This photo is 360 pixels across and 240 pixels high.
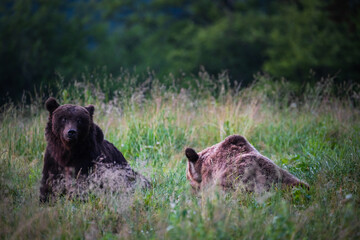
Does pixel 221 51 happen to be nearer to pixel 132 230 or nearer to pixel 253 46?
pixel 253 46

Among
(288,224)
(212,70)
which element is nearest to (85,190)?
(288,224)

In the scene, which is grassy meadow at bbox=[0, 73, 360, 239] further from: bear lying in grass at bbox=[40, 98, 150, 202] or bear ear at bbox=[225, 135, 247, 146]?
bear ear at bbox=[225, 135, 247, 146]

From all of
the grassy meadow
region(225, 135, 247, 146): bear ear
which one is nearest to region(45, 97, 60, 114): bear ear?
the grassy meadow

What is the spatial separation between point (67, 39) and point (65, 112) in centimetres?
2553

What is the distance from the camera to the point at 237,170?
4121 mm

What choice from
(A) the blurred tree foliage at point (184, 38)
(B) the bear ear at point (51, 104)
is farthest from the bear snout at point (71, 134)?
(A) the blurred tree foliage at point (184, 38)

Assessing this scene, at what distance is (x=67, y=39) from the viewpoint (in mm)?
27875

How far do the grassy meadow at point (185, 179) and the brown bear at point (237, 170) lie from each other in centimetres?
13

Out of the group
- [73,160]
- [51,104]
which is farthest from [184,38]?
[73,160]

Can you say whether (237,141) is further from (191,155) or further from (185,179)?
(185,179)

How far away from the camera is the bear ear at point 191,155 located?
4.62 meters

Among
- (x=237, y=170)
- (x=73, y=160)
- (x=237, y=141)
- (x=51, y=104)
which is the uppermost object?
(x=51, y=104)

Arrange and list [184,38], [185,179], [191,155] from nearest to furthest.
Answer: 1. [191,155]
2. [185,179]
3. [184,38]

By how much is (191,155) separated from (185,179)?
1.57 feet
